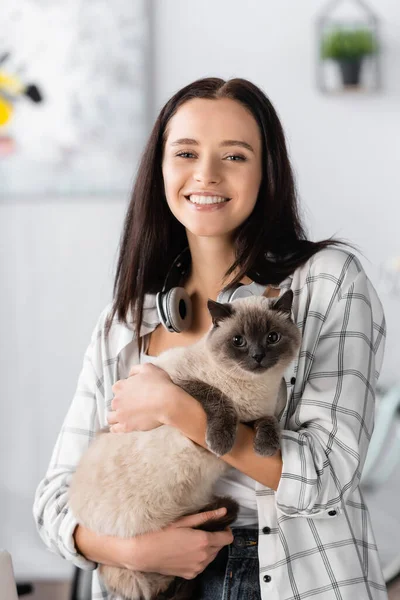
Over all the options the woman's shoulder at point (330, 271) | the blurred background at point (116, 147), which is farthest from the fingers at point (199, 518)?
the blurred background at point (116, 147)

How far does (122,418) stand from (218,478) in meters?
0.22

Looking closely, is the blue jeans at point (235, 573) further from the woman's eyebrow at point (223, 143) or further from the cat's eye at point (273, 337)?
the woman's eyebrow at point (223, 143)

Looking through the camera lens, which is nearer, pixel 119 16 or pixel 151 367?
pixel 151 367

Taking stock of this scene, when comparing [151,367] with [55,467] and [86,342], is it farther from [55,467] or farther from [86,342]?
[86,342]

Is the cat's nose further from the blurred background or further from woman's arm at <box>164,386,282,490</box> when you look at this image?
the blurred background

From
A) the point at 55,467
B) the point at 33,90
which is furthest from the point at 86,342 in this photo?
the point at 55,467

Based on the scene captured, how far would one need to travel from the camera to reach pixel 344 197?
2.83 m

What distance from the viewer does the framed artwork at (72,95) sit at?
2787 mm

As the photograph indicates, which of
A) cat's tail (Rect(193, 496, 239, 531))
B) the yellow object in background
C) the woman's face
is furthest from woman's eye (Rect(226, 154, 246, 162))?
the yellow object in background

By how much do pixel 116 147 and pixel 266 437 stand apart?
1.96 metres

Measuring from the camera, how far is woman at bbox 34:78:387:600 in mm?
1190

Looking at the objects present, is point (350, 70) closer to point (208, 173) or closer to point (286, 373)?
point (208, 173)

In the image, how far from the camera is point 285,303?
123 centimetres

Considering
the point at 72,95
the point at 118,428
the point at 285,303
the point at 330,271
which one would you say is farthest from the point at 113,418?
the point at 72,95
